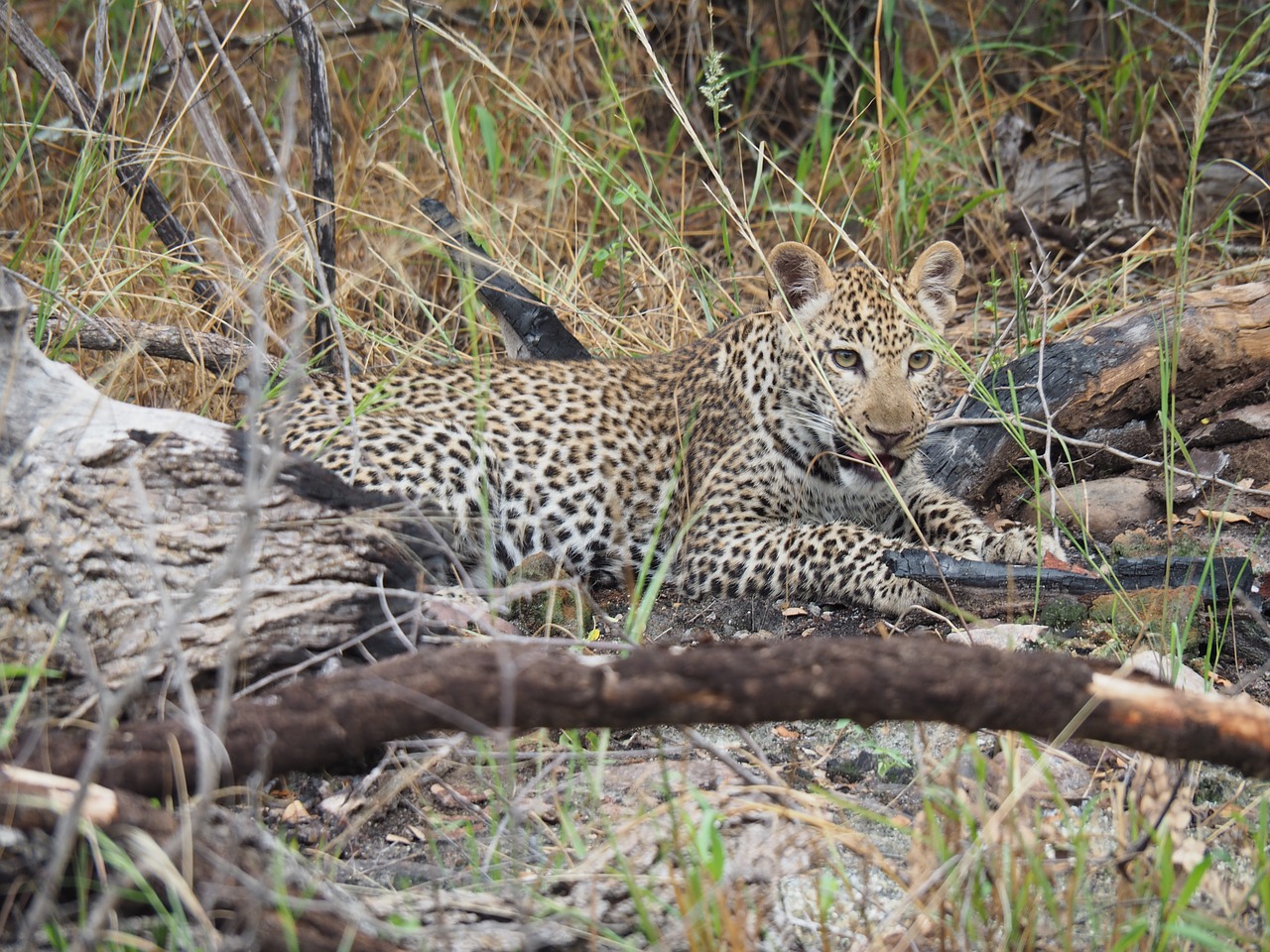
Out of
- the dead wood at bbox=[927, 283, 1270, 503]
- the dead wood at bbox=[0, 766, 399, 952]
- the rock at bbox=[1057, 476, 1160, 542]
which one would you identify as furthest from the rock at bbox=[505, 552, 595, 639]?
the dead wood at bbox=[0, 766, 399, 952]

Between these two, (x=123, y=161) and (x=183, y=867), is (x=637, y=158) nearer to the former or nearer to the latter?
(x=123, y=161)

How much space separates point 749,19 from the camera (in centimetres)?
811

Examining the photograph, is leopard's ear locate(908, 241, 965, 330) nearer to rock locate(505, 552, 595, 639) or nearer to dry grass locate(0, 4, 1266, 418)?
dry grass locate(0, 4, 1266, 418)

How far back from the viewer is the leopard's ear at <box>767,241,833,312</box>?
5203mm

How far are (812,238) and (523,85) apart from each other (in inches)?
77.7

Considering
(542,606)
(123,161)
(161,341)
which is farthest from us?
(123,161)

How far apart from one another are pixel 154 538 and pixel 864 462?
294 cm

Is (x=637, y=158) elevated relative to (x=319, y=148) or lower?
lower

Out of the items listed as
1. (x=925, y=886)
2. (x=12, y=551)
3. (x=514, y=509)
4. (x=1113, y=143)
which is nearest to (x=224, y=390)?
(x=514, y=509)

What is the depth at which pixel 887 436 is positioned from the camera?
4.90 metres

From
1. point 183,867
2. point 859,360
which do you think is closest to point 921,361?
point 859,360

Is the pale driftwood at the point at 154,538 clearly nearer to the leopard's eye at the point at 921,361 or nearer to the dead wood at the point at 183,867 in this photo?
the dead wood at the point at 183,867

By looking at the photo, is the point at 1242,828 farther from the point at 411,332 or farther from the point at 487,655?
the point at 411,332

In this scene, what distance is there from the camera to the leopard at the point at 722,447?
5094 millimetres
